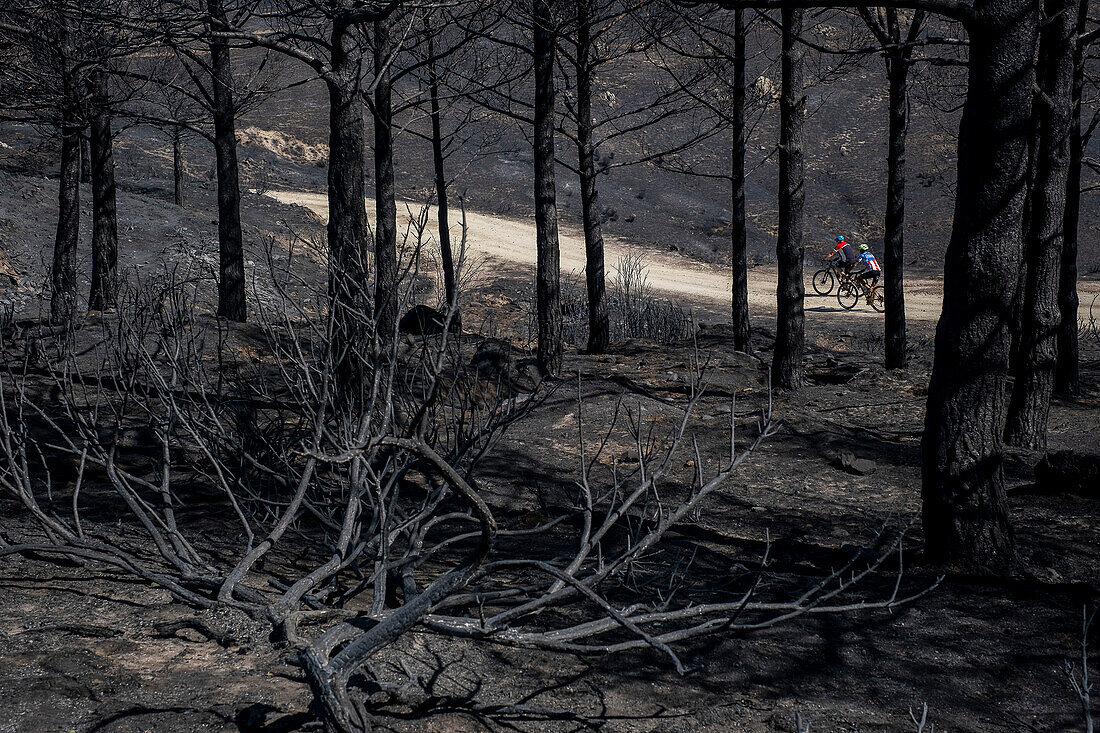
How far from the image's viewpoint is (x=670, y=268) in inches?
1054

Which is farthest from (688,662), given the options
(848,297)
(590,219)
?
(848,297)

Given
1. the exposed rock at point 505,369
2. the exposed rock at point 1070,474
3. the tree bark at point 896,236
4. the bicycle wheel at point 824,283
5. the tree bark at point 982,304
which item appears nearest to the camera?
the tree bark at point 982,304

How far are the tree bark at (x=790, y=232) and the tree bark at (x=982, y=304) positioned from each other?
5.24m

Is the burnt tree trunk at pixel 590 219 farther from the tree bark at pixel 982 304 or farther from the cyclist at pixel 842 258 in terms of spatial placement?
the cyclist at pixel 842 258

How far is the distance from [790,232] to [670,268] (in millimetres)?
16692

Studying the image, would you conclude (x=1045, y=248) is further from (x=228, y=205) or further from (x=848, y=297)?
(x=848, y=297)

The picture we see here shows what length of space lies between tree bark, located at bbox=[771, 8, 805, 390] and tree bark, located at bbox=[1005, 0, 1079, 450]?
2.72 meters

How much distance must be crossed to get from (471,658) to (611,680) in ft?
2.04

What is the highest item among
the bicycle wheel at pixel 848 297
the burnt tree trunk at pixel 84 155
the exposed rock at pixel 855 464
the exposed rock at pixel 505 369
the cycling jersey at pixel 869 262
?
the burnt tree trunk at pixel 84 155

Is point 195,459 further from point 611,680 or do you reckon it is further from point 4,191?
point 4,191

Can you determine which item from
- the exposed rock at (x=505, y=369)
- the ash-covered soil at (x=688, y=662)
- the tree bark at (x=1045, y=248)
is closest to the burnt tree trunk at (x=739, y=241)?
the exposed rock at (x=505, y=369)

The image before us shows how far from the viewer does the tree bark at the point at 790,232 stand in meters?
10.1

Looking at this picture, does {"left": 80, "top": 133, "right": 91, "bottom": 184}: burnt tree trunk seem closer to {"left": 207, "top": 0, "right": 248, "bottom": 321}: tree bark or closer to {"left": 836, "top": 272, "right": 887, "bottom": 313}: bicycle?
{"left": 207, "top": 0, "right": 248, "bottom": 321}: tree bark

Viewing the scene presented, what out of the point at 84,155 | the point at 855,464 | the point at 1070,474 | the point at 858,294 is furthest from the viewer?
the point at 858,294
